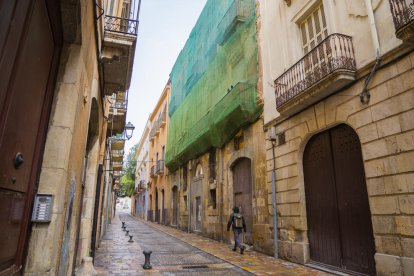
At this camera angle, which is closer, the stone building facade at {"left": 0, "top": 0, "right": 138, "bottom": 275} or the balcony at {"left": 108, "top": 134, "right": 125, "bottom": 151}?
the stone building facade at {"left": 0, "top": 0, "right": 138, "bottom": 275}

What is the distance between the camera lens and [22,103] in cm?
240

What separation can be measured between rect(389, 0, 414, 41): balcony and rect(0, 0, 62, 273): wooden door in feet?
17.7

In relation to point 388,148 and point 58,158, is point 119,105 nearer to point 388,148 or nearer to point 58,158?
point 58,158

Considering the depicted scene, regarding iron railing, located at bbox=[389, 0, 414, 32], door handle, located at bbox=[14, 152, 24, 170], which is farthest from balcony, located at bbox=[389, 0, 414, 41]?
door handle, located at bbox=[14, 152, 24, 170]

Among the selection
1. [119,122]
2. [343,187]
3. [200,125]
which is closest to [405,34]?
[343,187]

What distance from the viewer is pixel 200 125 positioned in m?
15.7

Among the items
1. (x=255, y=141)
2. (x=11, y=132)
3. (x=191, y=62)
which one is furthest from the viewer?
(x=191, y=62)

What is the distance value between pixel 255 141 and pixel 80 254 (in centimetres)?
677

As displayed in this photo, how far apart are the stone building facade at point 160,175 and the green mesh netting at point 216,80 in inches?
163

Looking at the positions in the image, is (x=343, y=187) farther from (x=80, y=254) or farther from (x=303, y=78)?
(x=80, y=254)

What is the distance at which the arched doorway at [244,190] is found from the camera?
11664 millimetres

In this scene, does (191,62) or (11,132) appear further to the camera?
(191,62)

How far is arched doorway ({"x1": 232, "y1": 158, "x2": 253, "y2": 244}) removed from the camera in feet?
38.3

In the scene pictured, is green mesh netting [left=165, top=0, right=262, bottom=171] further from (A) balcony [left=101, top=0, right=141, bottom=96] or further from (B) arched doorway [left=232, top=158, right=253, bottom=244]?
(A) balcony [left=101, top=0, right=141, bottom=96]
